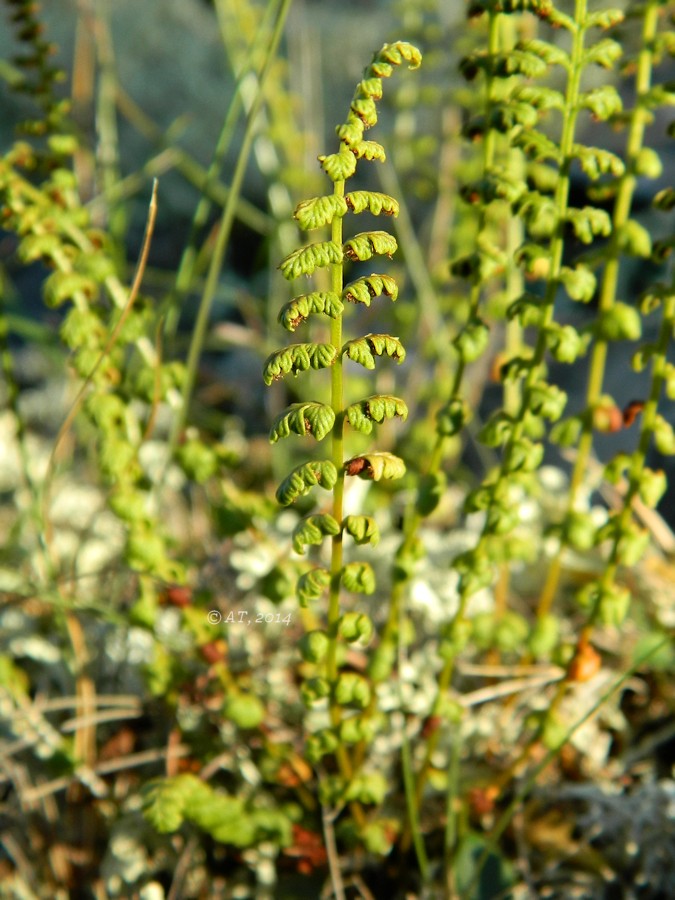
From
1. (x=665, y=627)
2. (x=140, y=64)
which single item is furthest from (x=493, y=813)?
(x=140, y=64)

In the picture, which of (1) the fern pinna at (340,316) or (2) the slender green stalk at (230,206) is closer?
(1) the fern pinna at (340,316)

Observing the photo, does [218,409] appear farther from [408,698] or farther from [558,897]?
[558,897]

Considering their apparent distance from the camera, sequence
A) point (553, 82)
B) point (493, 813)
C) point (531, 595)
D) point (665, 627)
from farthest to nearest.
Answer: point (553, 82) < point (531, 595) < point (665, 627) < point (493, 813)

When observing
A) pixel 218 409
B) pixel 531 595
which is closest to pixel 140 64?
pixel 218 409

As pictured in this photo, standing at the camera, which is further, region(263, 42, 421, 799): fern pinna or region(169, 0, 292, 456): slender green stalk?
region(169, 0, 292, 456): slender green stalk

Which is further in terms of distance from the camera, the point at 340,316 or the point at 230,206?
the point at 230,206

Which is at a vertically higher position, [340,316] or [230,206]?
[230,206]

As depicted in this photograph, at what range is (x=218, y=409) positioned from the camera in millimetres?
3105

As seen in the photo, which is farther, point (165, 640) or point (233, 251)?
point (233, 251)

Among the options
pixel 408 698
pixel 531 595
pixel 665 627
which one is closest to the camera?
pixel 408 698

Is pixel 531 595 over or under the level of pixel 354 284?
under

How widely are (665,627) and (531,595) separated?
0.35 metres

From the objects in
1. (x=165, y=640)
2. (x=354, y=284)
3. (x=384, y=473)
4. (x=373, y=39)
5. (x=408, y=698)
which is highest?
(x=373, y=39)

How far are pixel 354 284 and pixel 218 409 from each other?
2.19 metres
